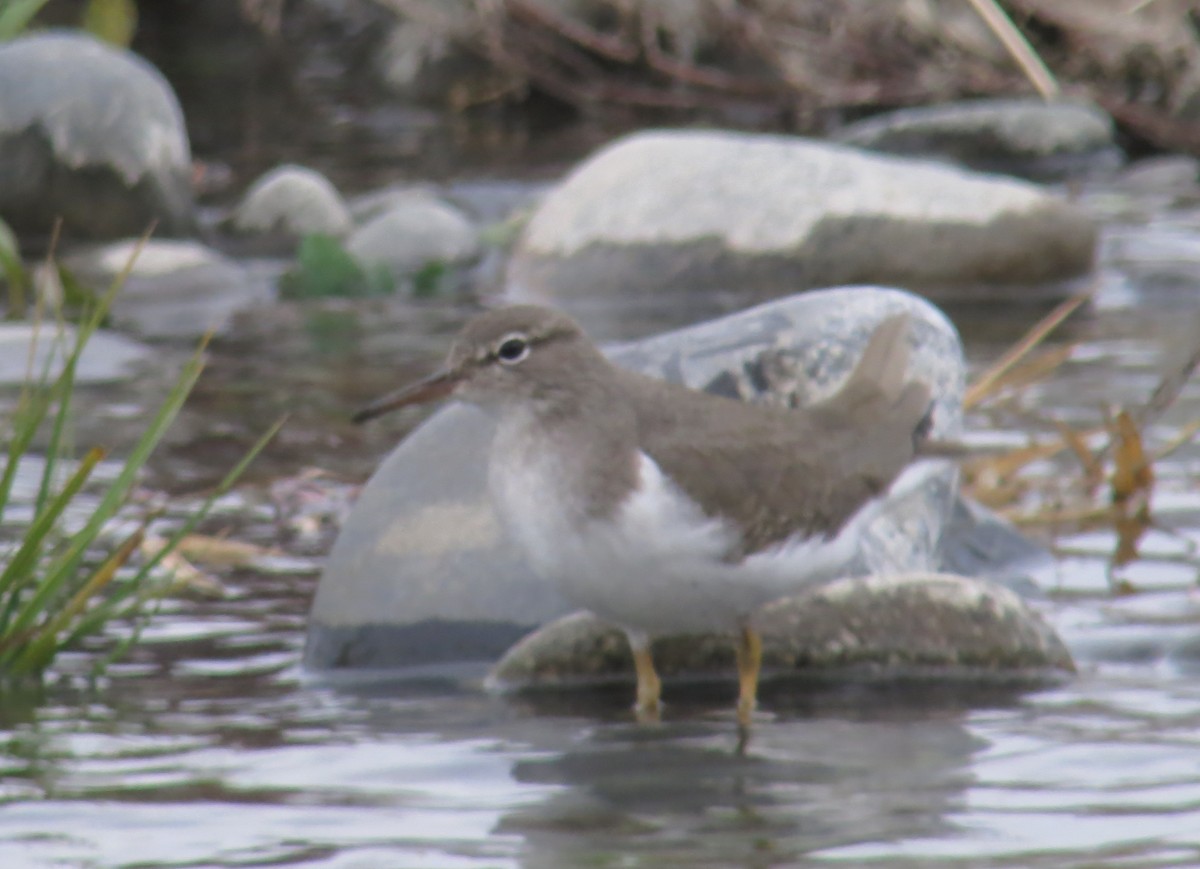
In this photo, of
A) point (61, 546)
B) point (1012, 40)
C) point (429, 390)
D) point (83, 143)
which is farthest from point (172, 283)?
point (1012, 40)

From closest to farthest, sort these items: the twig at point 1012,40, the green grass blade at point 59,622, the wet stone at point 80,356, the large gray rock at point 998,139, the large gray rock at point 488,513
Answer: the twig at point 1012,40 < the green grass blade at point 59,622 < the large gray rock at point 488,513 < the wet stone at point 80,356 < the large gray rock at point 998,139

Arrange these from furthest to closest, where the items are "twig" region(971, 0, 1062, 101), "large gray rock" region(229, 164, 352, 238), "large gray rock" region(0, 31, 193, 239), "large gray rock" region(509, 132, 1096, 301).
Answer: "large gray rock" region(229, 164, 352, 238) < "large gray rock" region(0, 31, 193, 239) < "large gray rock" region(509, 132, 1096, 301) < "twig" region(971, 0, 1062, 101)

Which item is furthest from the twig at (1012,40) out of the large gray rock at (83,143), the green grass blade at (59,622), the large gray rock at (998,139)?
the large gray rock at (998,139)

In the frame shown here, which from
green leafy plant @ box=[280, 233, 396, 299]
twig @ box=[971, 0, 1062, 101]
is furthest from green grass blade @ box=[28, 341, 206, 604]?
green leafy plant @ box=[280, 233, 396, 299]

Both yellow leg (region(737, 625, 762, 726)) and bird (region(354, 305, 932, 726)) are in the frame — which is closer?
bird (region(354, 305, 932, 726))

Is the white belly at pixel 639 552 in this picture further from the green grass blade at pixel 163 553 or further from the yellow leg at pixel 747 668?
the green grass blade at pixel 163 553

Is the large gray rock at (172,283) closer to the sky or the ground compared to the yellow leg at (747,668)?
closer to the sky

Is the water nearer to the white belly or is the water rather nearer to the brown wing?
the white belly

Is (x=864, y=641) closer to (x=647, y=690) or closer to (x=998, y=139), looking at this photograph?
(x=647, y=690)

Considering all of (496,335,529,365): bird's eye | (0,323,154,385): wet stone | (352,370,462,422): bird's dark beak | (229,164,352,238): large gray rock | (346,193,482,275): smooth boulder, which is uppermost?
(229,164,352,238): large gray rock

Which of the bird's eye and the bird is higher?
the bird's eye
